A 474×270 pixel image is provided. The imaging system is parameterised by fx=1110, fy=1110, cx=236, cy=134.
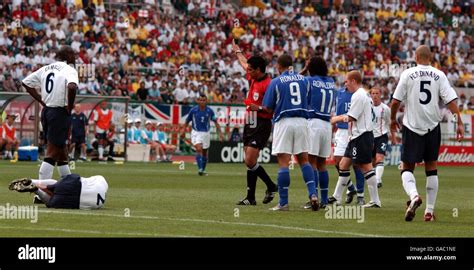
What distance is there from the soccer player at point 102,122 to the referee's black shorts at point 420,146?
1091 inches

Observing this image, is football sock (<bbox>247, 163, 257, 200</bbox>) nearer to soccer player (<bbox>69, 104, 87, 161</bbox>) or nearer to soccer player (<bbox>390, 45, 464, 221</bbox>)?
soccer player (<bbox>390, 45, 464, 221</bbox>)

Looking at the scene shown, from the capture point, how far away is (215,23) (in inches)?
2083

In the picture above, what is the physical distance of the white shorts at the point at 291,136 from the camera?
1841 centimetres

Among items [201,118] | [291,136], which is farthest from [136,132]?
[291,136]

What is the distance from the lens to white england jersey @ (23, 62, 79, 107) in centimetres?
1852

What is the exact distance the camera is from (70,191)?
56.4ft

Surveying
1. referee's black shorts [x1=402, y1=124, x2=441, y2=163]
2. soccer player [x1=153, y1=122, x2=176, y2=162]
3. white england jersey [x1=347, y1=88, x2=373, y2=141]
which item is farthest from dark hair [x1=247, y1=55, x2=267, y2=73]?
soccer player [x1=153, y1=122, x2=176, y2=162]

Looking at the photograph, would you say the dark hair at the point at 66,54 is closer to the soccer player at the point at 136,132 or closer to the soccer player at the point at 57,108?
the soccer player at the point at 57,108

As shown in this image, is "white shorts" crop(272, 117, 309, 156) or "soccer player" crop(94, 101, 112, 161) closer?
"white shorts" crop(272, 117, 309, 156)

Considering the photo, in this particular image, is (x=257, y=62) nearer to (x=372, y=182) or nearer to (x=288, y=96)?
(x=288, y=96)

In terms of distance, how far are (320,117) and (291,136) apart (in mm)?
1431

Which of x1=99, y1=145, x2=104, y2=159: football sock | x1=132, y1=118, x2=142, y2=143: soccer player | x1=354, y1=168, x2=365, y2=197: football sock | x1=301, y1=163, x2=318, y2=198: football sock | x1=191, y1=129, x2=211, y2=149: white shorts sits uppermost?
x1=301, y1=163, x2=318, y2=198: football sock

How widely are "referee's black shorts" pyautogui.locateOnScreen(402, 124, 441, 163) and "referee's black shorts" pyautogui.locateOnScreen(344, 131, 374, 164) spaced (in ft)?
9.53
